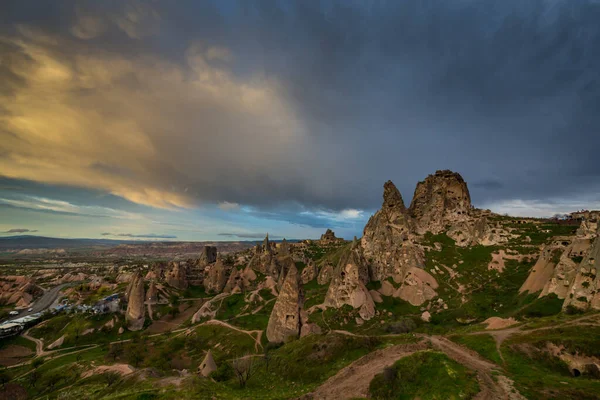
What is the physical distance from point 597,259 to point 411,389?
50087 mm

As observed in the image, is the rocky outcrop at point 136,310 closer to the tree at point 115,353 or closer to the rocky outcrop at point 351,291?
the tree at point 115,353

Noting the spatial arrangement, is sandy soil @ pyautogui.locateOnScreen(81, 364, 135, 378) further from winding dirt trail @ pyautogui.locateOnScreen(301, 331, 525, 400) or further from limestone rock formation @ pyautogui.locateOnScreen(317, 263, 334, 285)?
limestone rock formation @ pyautogui.locateOnScreen(317, 263, 334, 285)

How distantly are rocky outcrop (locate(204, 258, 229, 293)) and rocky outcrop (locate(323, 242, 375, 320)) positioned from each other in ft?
245

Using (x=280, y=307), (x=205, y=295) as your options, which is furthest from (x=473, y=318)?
(x=205, y=295)

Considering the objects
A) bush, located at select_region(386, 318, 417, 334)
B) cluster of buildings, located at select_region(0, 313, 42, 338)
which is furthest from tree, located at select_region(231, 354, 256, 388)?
cluster of buildings, located at select_region(0, 313, 42, 338)

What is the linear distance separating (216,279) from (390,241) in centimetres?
9177

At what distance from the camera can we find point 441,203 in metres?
99.9

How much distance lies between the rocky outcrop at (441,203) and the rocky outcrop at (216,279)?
98354mm

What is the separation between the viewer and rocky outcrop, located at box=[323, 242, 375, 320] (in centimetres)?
6950

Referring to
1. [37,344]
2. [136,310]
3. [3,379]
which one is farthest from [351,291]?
[37,344]

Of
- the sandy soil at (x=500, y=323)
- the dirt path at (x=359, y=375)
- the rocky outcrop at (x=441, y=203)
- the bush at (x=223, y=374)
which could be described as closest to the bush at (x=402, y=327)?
the sandy soil at (x=500, y=323)

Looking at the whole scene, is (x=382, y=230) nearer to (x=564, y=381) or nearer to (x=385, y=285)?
(x=385, y=285)

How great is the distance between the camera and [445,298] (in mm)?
70500

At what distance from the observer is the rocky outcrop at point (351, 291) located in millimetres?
69500
